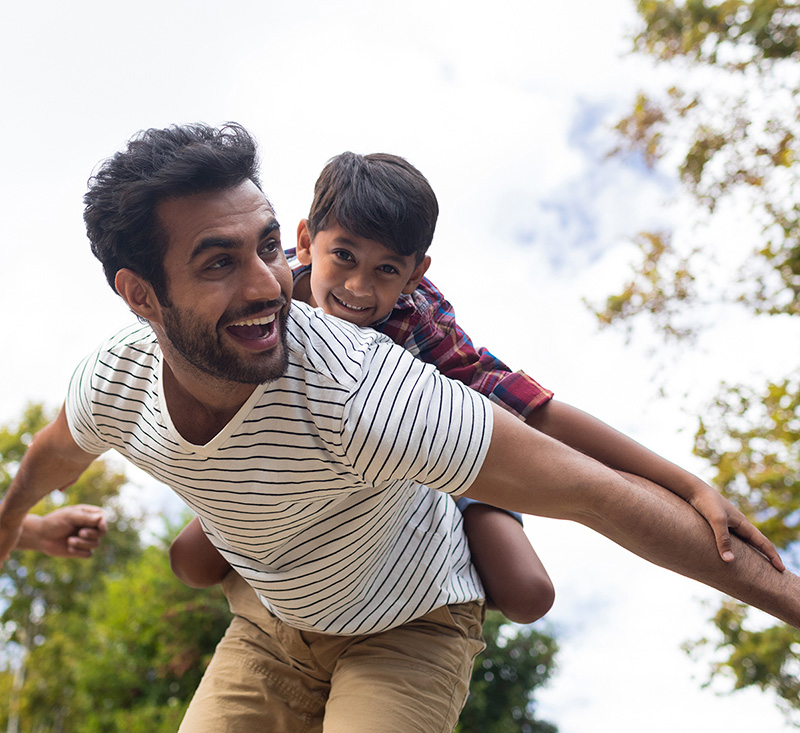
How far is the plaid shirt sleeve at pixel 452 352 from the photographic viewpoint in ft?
6.99

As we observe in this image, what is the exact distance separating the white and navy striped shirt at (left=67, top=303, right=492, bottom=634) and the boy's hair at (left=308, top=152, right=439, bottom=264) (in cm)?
52

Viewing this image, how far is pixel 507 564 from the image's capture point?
2.48 meters

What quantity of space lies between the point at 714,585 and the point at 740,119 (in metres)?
5.65

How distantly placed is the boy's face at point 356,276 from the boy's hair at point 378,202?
0.03m

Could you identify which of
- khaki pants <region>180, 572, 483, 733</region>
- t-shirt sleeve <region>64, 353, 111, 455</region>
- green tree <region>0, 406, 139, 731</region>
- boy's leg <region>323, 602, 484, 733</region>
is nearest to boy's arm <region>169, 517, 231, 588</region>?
khaki pants <region>180, 572, 483, 733</region>

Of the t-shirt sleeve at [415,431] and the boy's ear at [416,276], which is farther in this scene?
the boy's ear at [416,276]

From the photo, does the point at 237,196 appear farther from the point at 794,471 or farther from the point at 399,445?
the point at 794,471

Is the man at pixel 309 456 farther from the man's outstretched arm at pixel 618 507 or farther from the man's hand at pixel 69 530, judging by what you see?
the man's hand at pixel 69 530

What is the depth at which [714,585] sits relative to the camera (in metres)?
1.87

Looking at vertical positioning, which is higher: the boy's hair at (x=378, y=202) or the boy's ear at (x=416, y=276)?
the boy's hair at (x=378, y=202)

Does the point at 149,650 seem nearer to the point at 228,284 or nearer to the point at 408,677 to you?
the point at 408,677

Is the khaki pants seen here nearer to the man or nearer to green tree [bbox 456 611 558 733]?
the man

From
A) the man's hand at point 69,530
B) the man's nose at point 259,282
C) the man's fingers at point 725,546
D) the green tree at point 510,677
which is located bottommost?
the green tree at point 510,677

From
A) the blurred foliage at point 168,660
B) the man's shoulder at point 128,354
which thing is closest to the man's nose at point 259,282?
the man's shoulder at point 128,354
